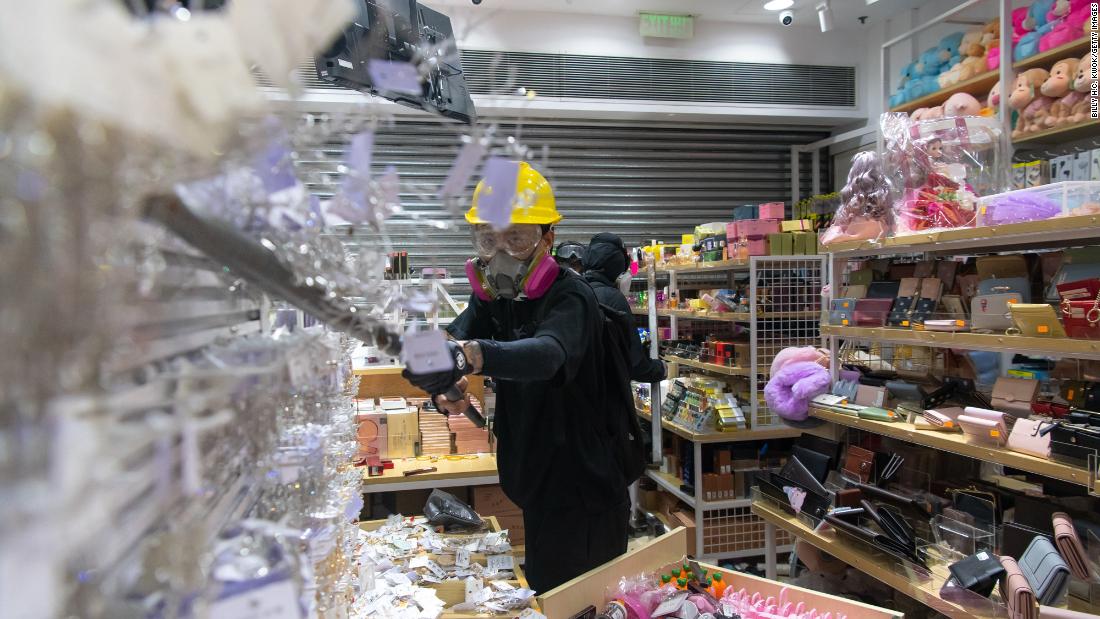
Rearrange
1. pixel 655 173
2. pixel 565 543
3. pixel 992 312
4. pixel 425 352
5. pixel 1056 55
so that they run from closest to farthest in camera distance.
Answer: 1. pixel 425 352
2. pixel 565 543
3. pixel 992 312
4. pixel 1056 55
5. pixel 655 173

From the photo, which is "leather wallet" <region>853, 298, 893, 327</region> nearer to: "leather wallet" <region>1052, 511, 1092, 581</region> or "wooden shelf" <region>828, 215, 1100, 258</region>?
"wooden shelf" <region>828, 215, 1100, 258</region>

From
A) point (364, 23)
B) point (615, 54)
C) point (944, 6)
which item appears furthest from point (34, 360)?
point (944, 6)

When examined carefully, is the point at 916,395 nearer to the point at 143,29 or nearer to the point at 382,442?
the point at 382,442

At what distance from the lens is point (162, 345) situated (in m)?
0.50

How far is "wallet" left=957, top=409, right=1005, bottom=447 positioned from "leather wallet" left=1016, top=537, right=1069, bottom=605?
357 mm

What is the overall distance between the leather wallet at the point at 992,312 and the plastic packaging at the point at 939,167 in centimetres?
33

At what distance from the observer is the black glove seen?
1055mm

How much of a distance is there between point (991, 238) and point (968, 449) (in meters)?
0.72

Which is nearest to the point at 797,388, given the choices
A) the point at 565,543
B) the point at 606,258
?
the point at 606,258

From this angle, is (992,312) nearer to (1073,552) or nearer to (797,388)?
(1073,552)

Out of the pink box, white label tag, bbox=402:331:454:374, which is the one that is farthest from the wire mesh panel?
white label tag, bbox=402:331:454:374

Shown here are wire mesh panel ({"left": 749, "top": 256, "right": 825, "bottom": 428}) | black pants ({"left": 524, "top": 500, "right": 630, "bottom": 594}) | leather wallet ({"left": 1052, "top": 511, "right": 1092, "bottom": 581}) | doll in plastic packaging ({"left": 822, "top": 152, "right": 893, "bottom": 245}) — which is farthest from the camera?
wire mesh panel ({"left": 749, "top": 256, "right": 825, "bottom": 428})

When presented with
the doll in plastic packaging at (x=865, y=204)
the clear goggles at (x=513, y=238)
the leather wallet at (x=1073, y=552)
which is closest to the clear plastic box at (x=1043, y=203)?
the doll in plastic packaging at (x=865, y=204)

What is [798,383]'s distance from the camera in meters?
3.35
